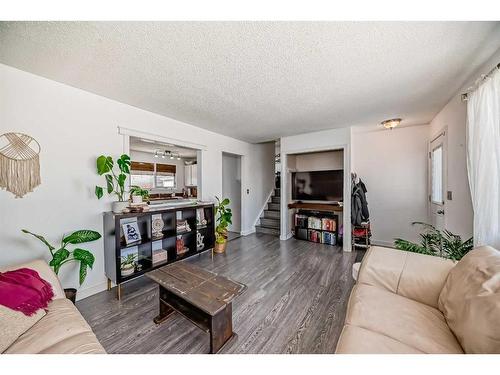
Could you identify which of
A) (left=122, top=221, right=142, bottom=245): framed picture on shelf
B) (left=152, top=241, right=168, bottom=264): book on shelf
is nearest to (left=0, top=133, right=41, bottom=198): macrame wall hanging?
(left=122, top=221, right=142, bottom=245): framed picture on shelf

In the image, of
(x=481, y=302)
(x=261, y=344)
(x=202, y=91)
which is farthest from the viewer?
(x=202, y=91)

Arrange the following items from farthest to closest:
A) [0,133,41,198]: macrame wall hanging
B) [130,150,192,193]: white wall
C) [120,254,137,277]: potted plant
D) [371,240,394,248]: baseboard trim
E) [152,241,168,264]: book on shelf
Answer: [130,150,192,193]: white wall < [371,240,394,248]: baseboard trim < [152,241,168,264]: book on shelf < [120,254,137,277]: potted plant < [0,133,41,198]: macrame wall hanging

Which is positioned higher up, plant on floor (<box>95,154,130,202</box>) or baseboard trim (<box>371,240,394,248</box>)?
plant on floor (<box>95,154,130,202</box>)

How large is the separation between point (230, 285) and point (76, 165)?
6.96 ft

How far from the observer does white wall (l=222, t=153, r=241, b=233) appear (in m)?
5.02

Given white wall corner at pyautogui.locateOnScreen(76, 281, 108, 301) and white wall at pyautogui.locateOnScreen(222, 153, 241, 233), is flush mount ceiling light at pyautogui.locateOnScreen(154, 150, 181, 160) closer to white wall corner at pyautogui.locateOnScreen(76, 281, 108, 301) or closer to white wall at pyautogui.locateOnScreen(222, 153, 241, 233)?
white wall at pyautogui.locateOnScreen(222, 153, 241, 233)

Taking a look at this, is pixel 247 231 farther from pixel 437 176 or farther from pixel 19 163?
pixel 19 163

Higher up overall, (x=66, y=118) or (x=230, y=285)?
(x=66, y=118)

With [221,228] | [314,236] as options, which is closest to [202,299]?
[221,228]

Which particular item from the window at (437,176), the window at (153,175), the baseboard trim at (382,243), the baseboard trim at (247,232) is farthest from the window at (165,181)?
the window at (437,176)
